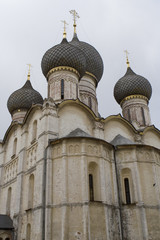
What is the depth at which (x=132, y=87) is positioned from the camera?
21.0 metres

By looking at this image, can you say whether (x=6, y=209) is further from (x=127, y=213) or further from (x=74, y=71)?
(x=74, y=71)

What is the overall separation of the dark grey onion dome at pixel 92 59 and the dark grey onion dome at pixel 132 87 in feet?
6.50

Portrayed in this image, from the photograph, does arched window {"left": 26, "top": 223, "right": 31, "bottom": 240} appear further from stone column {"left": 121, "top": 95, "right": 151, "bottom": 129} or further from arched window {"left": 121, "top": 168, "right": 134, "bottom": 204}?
stone column {"left": 121, "top": 95, "right": 151, "bottom": 129}

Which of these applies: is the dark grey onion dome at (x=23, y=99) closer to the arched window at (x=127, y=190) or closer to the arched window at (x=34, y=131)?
the arched window at (x=34, y=131)

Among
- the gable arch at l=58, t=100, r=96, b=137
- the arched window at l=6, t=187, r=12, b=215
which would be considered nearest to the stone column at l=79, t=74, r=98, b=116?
the gable arch at l=58, t=100, r=96, b=137

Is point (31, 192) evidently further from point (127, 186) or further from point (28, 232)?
point (127, 186)

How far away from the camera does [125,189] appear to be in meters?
13.0

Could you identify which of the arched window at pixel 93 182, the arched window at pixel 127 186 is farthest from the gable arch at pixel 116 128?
the arched window at pixel 93 182

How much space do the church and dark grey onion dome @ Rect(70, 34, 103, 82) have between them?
3640 millimetres

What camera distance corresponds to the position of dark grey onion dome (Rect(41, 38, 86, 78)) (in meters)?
17.4

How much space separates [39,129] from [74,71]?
5569 mm

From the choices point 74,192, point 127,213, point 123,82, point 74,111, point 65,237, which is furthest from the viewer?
point 123,82

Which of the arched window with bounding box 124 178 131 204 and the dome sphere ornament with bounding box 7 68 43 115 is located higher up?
the dome sphere ornament with bounding box 7 68 43 115

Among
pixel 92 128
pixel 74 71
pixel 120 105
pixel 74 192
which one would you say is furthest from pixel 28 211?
pixel 120 105
